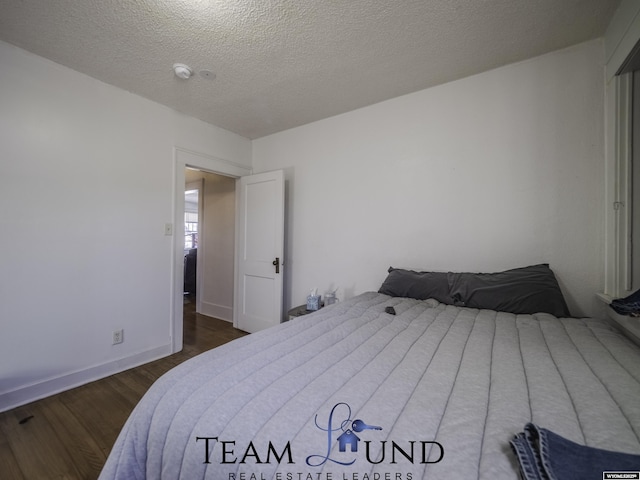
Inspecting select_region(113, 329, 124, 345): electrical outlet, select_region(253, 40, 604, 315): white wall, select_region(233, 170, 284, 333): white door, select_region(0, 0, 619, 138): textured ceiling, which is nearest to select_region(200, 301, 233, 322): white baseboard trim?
select_region(233, 170, 284, 333): white door

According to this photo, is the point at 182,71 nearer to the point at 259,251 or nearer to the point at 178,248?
the point at 178,248

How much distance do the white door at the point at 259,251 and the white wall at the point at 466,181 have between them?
0.28m

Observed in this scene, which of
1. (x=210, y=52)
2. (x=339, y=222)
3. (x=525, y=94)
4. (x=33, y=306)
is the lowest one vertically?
(x=33, y=306)

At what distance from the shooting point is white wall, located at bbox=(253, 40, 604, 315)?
1768mm

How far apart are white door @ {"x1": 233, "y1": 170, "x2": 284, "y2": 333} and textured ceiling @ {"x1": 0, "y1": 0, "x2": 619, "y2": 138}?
1.05 m

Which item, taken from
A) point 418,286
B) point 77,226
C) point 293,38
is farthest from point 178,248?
point 418,286

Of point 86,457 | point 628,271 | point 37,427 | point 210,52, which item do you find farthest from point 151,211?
point 628,271

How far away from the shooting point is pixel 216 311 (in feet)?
12.6

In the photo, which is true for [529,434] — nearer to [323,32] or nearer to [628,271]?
[628,271]

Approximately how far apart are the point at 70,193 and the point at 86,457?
69.6 inches

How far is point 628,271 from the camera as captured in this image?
4.94 feet

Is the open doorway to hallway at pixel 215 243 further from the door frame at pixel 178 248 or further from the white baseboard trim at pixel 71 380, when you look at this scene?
the white baseboard trim at pixel 71 380

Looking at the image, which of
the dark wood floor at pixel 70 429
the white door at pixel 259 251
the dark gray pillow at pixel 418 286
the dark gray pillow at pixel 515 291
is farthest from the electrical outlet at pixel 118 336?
the dark gray pillow at pixel 515 291

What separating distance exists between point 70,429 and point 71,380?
596 mm
